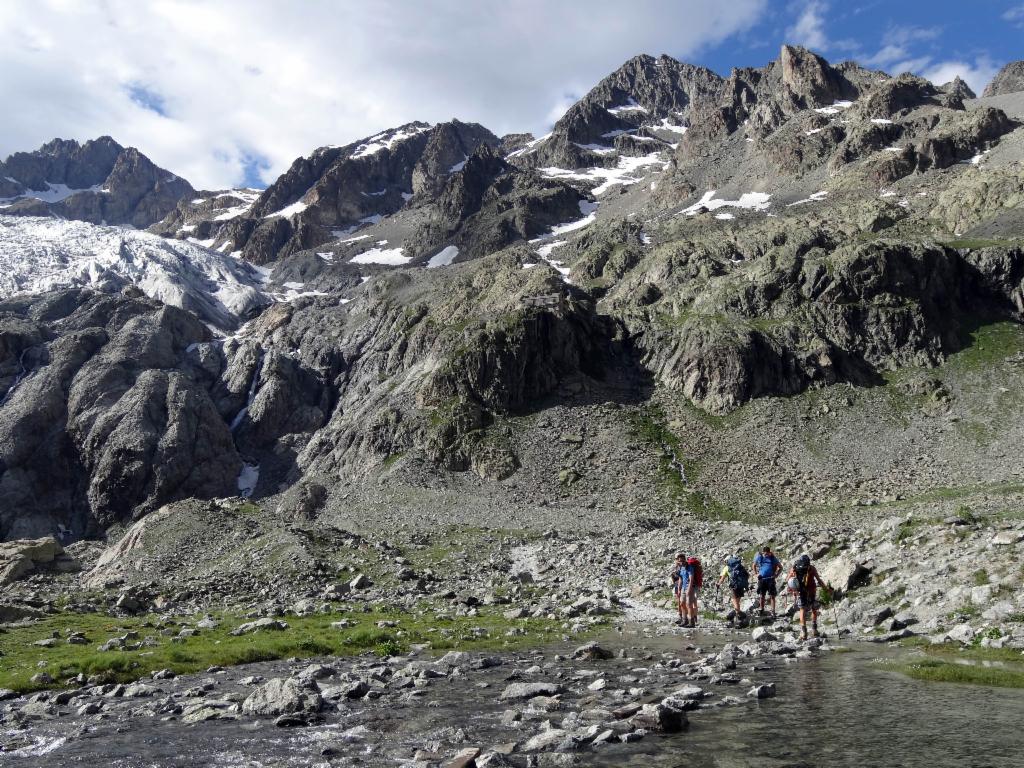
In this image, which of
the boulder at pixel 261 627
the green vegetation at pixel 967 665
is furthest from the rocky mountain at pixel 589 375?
the green vegetation at pixel 967 665

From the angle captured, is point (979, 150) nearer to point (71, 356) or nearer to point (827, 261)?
point (827, 261)

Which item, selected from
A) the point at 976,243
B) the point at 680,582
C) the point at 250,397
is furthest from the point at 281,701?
the point at 250,397

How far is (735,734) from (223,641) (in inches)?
976

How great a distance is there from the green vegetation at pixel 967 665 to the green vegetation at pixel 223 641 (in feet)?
46.3

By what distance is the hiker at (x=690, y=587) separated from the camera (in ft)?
91.9

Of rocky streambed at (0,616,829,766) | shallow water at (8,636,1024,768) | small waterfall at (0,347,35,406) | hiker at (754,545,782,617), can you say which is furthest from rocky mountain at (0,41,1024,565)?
shallow water at (8,636,1024,768)

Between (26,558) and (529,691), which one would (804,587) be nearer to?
(529,691)

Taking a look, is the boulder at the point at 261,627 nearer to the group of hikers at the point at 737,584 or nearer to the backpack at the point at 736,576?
the group of hikers at the point at 737,584

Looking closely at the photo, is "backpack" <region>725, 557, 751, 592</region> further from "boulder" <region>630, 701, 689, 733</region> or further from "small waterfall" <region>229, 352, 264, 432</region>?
"small waterfall" <region>229, 352, 264, 432</region>

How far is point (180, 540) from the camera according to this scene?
7581 centimetres

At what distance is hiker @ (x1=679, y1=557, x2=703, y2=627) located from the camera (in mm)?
28016

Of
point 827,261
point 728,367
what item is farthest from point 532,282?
point 827,261

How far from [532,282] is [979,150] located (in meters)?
134

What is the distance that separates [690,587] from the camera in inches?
1108
